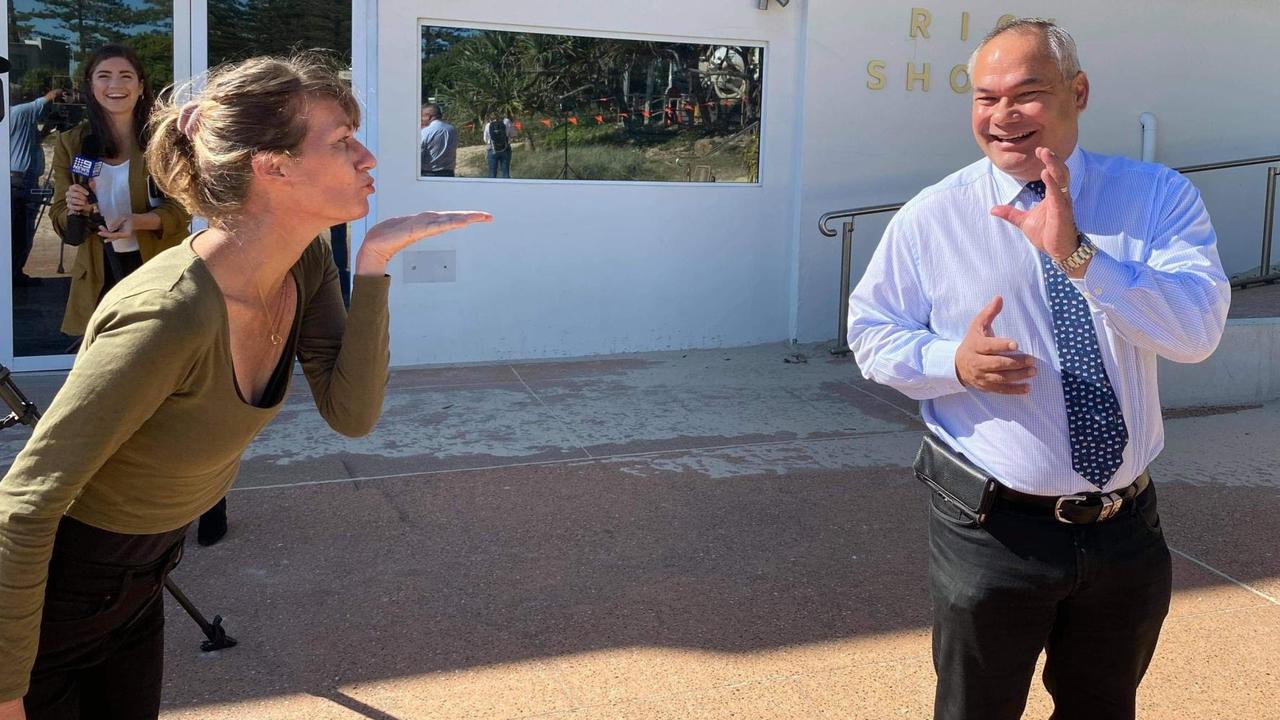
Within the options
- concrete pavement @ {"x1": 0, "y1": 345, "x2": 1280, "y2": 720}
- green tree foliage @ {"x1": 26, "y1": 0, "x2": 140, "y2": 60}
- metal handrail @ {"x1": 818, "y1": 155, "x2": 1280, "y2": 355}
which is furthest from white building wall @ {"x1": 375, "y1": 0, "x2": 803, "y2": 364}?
green tree foliage @ {"x1": 26, "y1": 0, "x2": 140, "y2": 60}

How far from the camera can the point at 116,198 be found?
181 inches

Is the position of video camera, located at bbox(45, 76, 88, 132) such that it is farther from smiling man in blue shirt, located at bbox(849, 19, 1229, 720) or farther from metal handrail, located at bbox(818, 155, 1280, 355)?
smiling man in blue shirt, located at bbox(849, 19, 1229, 720)

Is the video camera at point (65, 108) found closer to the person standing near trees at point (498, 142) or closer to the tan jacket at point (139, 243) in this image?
the person standing near trees at point (498, 142)

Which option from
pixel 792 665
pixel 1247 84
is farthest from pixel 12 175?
pixel 1247 84

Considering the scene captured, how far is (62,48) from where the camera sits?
7.32 meters

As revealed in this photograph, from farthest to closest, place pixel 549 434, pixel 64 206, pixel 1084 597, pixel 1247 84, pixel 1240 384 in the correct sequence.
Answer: pixel 1247 84 → pixel 1240 384 → pixel 549 434 → pixel 64 206 → pixel 1084 597

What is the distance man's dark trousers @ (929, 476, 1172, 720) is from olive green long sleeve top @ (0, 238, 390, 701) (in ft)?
4.21

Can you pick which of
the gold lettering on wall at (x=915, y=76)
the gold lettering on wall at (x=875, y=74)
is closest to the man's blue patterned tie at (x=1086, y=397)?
the gold lettering on wall at (x=875, y=74)

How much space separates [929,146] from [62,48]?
6137mm

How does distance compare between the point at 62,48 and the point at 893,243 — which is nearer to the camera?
the point at 893,243

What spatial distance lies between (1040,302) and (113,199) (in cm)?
371

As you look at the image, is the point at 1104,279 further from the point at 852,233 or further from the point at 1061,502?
the point at 852,233

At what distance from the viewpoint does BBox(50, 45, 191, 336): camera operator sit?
4578 millimetres

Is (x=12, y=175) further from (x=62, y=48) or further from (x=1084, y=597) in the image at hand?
(x=1084, y=597)
